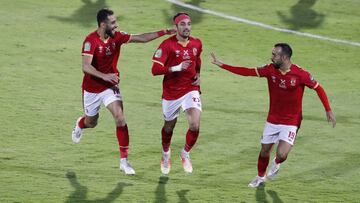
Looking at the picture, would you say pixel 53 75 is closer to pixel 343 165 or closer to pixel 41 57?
pixel 41 57

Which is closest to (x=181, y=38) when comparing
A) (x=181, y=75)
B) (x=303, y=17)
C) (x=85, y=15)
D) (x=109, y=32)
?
(x=181, y=75)

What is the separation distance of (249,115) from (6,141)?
16.1 ft

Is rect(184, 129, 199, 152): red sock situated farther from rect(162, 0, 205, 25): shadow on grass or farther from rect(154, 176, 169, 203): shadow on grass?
rect(162, 0, 205, 25): shadow on grass

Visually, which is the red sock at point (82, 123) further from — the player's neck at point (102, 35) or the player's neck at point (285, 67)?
the player's neck at point (285, 67)

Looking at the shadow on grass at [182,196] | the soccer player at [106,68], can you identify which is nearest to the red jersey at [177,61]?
the soccer player at [106,68]

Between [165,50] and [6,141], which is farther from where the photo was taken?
[6,141]

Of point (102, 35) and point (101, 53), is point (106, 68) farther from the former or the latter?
point (102, 35)

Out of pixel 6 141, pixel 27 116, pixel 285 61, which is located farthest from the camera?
pixel 27 116

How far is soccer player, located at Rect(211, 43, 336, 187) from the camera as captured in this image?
14.5m

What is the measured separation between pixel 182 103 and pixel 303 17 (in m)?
12.3

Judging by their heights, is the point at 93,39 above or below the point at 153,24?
above

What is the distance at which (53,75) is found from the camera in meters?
21.9

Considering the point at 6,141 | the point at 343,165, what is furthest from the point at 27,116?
the point at 343,165

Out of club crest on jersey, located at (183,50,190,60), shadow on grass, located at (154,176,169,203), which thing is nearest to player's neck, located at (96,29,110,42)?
club crest on jersey, located at (183,50,190,60)
